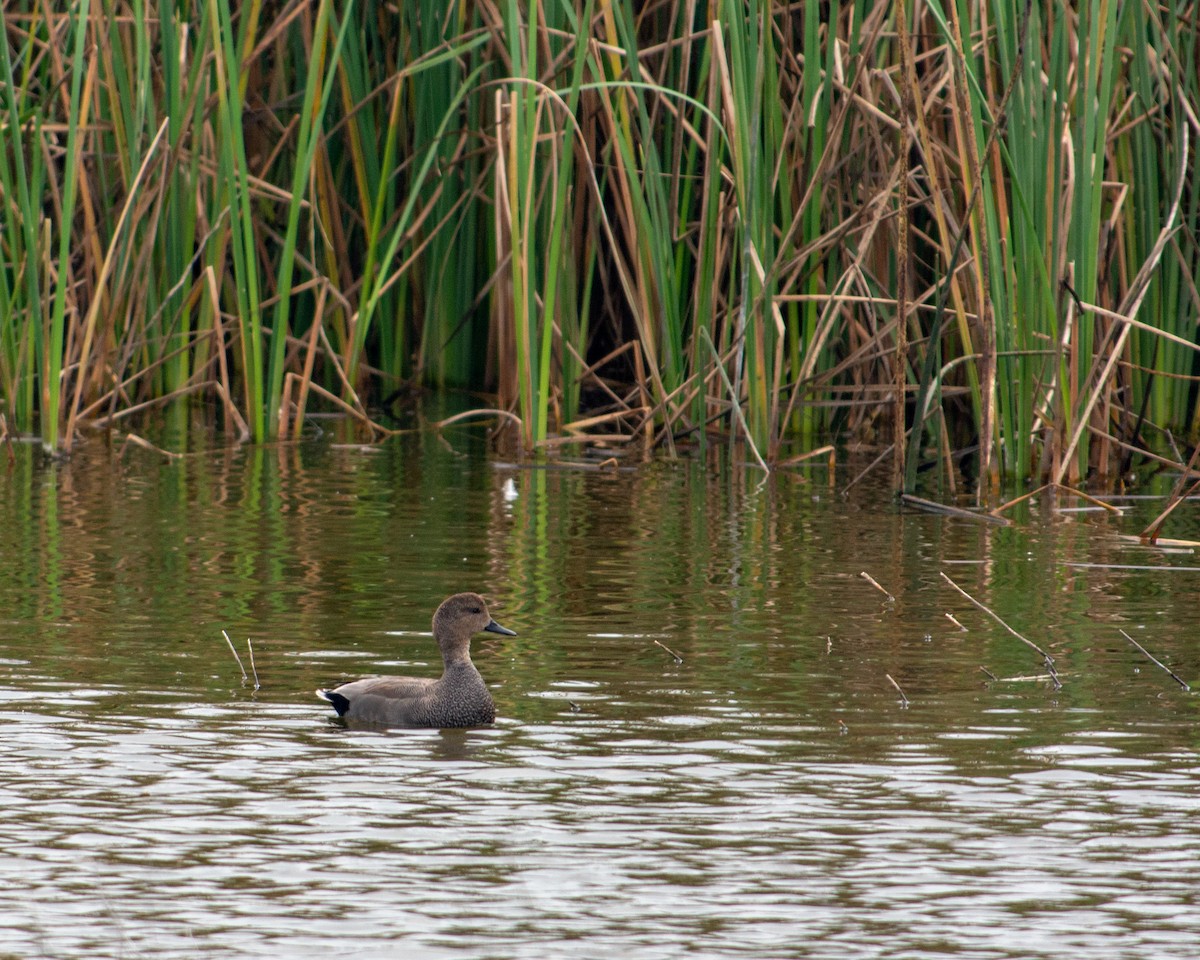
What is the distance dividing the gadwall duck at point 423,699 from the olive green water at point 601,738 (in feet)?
0.29

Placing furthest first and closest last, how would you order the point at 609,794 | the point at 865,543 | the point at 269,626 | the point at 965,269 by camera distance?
the point at 965,269, the point at 865,543, the point at 269,626, the point at 609,794

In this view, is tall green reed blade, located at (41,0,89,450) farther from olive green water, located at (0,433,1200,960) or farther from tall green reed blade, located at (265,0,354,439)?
tall green reed blade, located at (265,0,354,439)

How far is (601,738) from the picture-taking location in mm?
5516

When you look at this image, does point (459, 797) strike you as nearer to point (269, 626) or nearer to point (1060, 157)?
point (269, 626)

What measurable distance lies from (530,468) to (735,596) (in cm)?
291

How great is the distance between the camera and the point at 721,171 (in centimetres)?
1009

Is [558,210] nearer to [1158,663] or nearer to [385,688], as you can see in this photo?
[1158,663]

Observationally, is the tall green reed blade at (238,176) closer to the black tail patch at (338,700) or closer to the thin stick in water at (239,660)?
the thin stick in water at (239,660)

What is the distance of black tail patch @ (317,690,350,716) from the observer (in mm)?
5734

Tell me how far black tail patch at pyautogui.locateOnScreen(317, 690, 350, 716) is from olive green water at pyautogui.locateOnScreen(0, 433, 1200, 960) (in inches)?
4.0

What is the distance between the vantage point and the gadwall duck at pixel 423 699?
5.77 m

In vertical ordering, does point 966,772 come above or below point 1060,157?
below

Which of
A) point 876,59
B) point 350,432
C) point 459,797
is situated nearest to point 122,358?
point 350,432

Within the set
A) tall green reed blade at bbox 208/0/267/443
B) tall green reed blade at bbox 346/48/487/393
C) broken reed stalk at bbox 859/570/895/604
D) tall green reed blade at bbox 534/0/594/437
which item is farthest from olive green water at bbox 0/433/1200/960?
tall green reed blade at bbox 346/48/487/393
